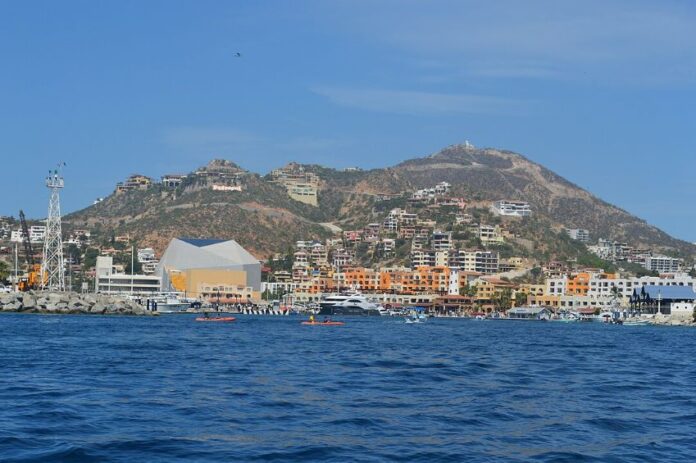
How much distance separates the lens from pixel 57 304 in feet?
319

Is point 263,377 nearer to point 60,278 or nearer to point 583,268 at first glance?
point 60,278

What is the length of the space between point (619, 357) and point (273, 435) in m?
30.0

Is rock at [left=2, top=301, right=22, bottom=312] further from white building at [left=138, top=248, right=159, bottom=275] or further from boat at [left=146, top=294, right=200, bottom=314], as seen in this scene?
white building at [left=138, top=248, right=159, bottom=275]

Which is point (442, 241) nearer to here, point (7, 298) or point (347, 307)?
point (347, 307)

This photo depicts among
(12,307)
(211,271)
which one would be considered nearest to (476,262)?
(211,271)

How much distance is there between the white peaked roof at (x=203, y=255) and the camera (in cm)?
16862

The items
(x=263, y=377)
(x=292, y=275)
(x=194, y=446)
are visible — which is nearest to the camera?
(x=194, y=446)

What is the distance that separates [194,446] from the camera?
19688 millimetres

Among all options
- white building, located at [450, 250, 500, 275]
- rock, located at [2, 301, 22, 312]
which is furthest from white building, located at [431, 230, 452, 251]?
rock, located at [2, 301, 22, 312]

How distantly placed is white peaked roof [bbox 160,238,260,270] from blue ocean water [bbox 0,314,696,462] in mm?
123719

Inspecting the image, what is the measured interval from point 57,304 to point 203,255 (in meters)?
72.1

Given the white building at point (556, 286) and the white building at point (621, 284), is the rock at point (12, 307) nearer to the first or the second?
the white building at point (556, 286)

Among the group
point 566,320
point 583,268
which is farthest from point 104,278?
point 583,268

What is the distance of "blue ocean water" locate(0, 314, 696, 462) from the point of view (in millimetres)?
19797
